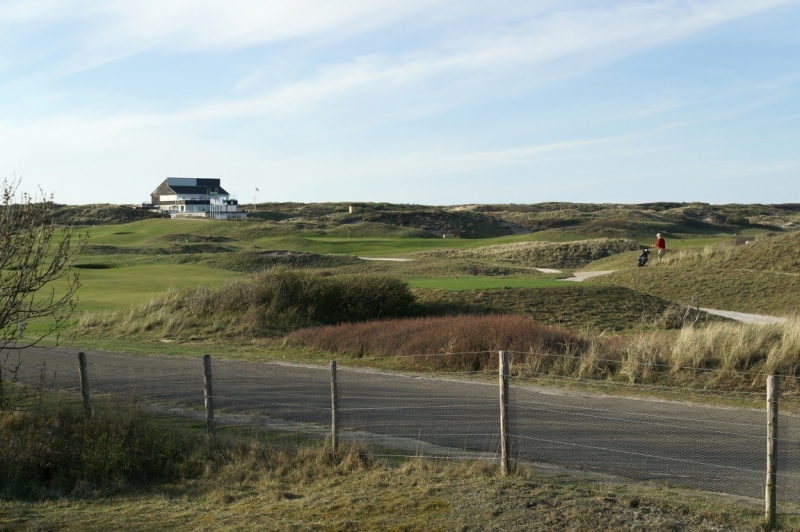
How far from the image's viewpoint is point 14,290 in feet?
33.4

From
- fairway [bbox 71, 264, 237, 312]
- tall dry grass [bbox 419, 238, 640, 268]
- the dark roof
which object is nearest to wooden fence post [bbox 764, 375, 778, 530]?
fairway [bbox 71, 264, 237, 312]

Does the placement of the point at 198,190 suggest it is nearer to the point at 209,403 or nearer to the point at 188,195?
the point at 188,195

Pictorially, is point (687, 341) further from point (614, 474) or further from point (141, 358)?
point (141, 358)

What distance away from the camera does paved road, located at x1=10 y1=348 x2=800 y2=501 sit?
9617 mm

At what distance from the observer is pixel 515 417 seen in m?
12.2

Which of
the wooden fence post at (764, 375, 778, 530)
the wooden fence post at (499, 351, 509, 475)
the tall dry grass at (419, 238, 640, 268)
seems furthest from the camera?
the tall dry grass at (419, 238, 640, 268)

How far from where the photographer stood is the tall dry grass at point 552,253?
52.5 m

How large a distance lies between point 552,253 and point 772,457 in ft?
156

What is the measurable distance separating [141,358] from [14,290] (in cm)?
1071

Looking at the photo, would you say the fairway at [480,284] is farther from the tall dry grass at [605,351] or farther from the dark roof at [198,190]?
the dark roof at [198,190]

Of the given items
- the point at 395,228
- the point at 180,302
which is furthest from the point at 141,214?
the point at 180,302

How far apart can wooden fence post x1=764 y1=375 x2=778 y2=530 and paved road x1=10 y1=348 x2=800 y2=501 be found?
0.67 metres

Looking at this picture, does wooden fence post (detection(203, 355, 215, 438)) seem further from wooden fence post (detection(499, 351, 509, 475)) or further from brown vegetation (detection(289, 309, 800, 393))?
brown vegetation (detection(289, 309, 800, 393))

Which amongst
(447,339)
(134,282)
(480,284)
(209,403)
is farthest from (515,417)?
(134,282)
